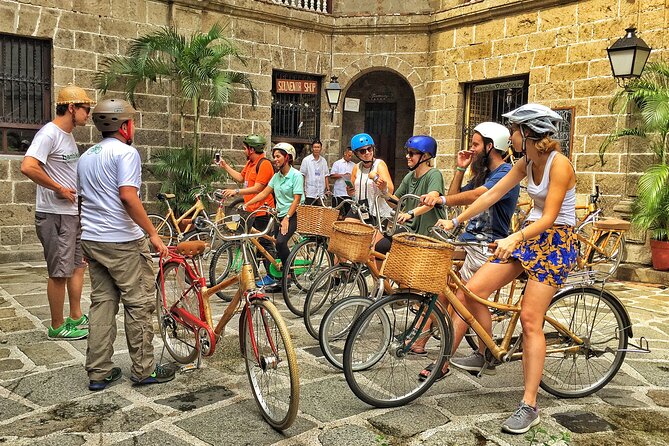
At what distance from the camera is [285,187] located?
6582mm

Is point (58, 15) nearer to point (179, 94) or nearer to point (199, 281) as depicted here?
point (179, 94)

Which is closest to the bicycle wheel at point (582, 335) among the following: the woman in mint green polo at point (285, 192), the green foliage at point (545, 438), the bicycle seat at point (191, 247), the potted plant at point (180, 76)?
the green foliage at point (545, 438)

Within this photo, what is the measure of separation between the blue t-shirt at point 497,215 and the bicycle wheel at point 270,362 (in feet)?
5.26

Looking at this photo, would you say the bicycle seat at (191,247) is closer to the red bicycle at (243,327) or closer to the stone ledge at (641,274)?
the red bicycle at (243,327)

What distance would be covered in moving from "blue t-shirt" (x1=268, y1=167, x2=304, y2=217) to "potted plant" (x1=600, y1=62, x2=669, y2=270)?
477 centimetres

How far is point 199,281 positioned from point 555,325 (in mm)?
2322

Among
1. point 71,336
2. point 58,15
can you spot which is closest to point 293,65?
point 58,15

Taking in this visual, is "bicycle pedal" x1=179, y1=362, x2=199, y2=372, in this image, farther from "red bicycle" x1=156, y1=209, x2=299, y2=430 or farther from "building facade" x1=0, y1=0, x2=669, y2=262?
"building facade" x1=0, y1=0, x2=669, y2=262

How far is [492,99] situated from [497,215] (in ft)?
26.4

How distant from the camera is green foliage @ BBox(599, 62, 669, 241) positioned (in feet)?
26.7

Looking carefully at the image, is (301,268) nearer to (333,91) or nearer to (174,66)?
(174,66)

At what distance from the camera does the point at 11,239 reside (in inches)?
364

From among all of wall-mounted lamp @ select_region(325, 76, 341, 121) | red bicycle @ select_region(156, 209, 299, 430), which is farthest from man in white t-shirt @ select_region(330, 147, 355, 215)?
red bicycle @ select_region(156, 209, 299, 430)

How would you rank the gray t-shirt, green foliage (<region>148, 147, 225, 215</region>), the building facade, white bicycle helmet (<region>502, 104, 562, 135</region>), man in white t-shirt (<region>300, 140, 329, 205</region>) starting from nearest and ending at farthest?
white bicycle helmet (<region>502, 104, 562, 135</region>) < the gray t-shirt < the building facade < green foliage (<region>148, 147, 225, 215</region>) < man in white t-shirt (<region>300, 140, 329, 205</region>)
